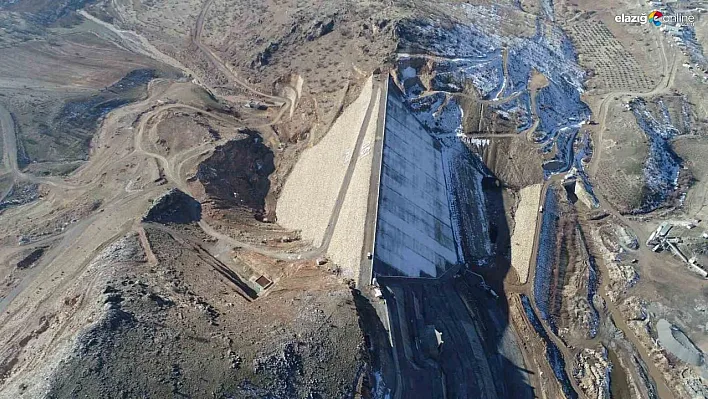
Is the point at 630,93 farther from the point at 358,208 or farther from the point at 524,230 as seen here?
the point at 358,208

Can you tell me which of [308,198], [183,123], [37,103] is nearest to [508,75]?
[308,198]

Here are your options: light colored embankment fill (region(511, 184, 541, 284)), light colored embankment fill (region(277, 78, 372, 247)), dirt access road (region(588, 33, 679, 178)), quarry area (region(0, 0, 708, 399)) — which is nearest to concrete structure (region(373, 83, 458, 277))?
quarry area (region(0, 0, 708, 399))

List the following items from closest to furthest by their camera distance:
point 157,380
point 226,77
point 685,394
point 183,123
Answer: point 157,380, point 685,394, point 183,123, point 226,77

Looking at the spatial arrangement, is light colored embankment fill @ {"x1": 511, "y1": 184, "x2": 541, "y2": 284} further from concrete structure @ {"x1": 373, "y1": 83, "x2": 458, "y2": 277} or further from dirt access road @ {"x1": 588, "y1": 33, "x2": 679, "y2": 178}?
dirt access road @ {"x1": 588, "y1": 33, "x2": 679, "y2": 178}

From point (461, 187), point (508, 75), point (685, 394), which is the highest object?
point (508, 75)

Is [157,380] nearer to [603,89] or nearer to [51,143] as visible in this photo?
[51,143]

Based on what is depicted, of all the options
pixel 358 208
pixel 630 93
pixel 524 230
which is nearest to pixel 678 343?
pixel 524 230
